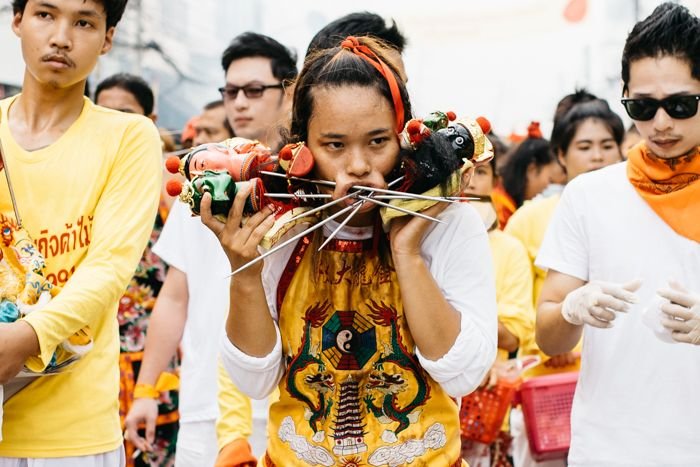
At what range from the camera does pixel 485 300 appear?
Result: 280 cm

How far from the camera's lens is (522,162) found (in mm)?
7836

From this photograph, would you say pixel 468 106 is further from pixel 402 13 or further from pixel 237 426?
pixel 237 426

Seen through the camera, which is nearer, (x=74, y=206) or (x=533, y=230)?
(x=74, y=206)

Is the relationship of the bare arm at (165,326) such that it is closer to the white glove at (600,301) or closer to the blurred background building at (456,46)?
the white glove at (600,301)

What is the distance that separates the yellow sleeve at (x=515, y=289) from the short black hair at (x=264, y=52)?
4.50 feet

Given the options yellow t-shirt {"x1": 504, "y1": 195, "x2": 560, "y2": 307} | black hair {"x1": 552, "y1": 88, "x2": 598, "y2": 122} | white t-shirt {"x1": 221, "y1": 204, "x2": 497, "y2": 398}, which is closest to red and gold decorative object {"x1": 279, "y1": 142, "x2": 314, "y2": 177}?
white t-shirt {"x1": 221, "y1": 204, "x2": 497, "y2": 398}

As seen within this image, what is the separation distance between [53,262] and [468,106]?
621cm

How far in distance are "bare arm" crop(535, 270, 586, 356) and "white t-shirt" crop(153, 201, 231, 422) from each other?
1382 mm

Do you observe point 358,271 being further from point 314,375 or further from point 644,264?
point 644,264

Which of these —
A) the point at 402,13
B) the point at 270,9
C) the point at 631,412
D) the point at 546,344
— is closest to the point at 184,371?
the point at 546,344

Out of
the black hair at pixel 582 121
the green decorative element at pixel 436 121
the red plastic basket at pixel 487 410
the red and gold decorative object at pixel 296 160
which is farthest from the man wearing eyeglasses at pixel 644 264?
the black hair at pixel 582 121

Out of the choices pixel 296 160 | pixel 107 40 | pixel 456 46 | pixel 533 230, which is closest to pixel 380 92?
Answer: pixel 296 160

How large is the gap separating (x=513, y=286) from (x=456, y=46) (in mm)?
4627

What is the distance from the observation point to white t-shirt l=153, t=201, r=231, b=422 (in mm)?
4281
